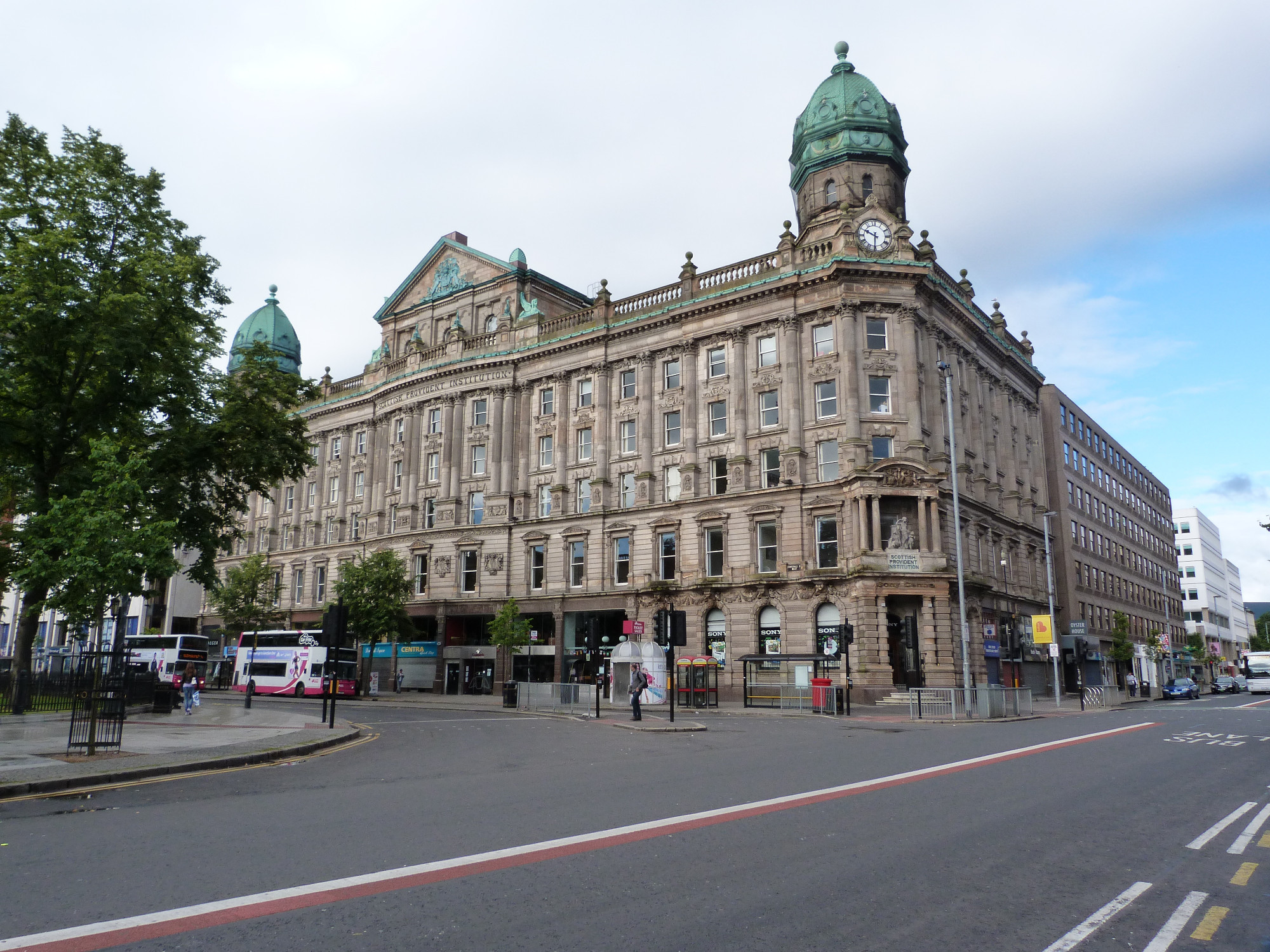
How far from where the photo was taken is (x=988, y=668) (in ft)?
158

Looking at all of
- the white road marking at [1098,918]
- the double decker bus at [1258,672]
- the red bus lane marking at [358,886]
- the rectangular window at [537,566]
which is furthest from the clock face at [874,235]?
the double decker bus at [1258,672]

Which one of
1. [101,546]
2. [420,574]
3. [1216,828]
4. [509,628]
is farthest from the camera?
[420,574]

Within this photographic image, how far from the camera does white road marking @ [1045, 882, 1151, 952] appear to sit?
5.45 metres

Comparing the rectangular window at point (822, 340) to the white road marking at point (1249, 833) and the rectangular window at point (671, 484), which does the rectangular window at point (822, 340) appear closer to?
the rectangular window at point (671, 484)

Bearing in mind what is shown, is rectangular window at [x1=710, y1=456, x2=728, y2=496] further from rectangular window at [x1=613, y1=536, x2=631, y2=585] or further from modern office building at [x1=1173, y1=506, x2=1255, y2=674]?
modern office building at [x1=1173, y1=506, x2=1255, y2=674]

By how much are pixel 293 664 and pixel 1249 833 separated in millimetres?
47679

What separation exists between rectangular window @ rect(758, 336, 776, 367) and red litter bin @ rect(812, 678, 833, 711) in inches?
746

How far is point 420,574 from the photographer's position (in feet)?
188

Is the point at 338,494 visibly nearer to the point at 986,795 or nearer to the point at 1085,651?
the point at 1085,651

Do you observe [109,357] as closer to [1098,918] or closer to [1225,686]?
[1098,918]

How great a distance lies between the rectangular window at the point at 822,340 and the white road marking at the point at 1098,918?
39.8m

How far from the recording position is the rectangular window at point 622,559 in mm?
49781

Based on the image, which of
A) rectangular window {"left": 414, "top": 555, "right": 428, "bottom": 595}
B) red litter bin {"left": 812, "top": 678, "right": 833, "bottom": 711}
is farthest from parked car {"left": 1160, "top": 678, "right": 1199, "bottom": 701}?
rectangular window {"left": 414, "top": 555, "right": 428, "bottom": 595}

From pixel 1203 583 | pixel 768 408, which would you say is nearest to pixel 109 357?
pixel 768 408
